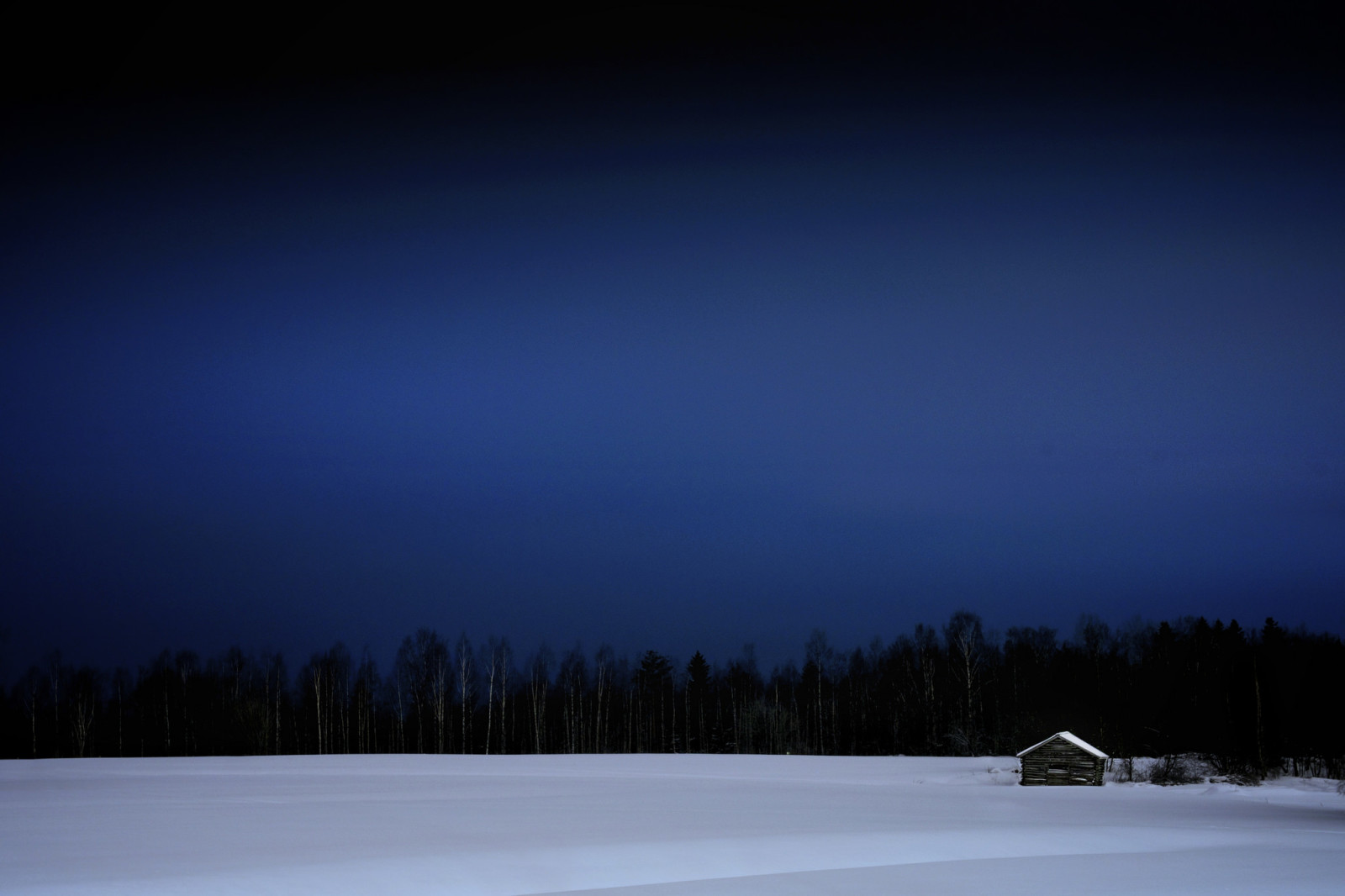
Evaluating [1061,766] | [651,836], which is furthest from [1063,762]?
[651,836]

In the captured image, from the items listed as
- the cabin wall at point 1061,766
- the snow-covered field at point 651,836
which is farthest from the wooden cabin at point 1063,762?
the snow-covered field at point 651,836

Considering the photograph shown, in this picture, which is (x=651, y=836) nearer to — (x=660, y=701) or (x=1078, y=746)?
(x=1078, y=746)

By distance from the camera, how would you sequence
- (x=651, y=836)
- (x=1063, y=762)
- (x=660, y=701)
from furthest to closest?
(x=660, y=701) < (x=1063, y=762) < (x=651, y=836)

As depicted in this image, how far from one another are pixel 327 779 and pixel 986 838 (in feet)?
94.5

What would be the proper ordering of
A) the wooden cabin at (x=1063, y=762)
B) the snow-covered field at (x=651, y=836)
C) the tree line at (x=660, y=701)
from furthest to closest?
the tree line at (x=660, y=701) → the wooden cabin at (x=1063, y=762) → the snow-covered field at (x=651, y=836)

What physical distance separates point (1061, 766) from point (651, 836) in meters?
25.2

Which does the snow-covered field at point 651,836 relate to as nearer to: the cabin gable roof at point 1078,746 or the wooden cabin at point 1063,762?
the wooden cabin at point 1063,762

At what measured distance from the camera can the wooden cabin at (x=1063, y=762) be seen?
137 feet

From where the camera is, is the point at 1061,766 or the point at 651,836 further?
the point at 1061,766

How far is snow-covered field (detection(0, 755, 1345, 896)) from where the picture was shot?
16.7 metres

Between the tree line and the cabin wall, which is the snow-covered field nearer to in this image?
the cabin wall

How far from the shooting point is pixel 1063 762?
1655 inches

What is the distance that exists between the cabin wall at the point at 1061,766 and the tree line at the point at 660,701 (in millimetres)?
13753

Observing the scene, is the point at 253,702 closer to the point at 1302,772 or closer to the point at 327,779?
the point at 327,779
